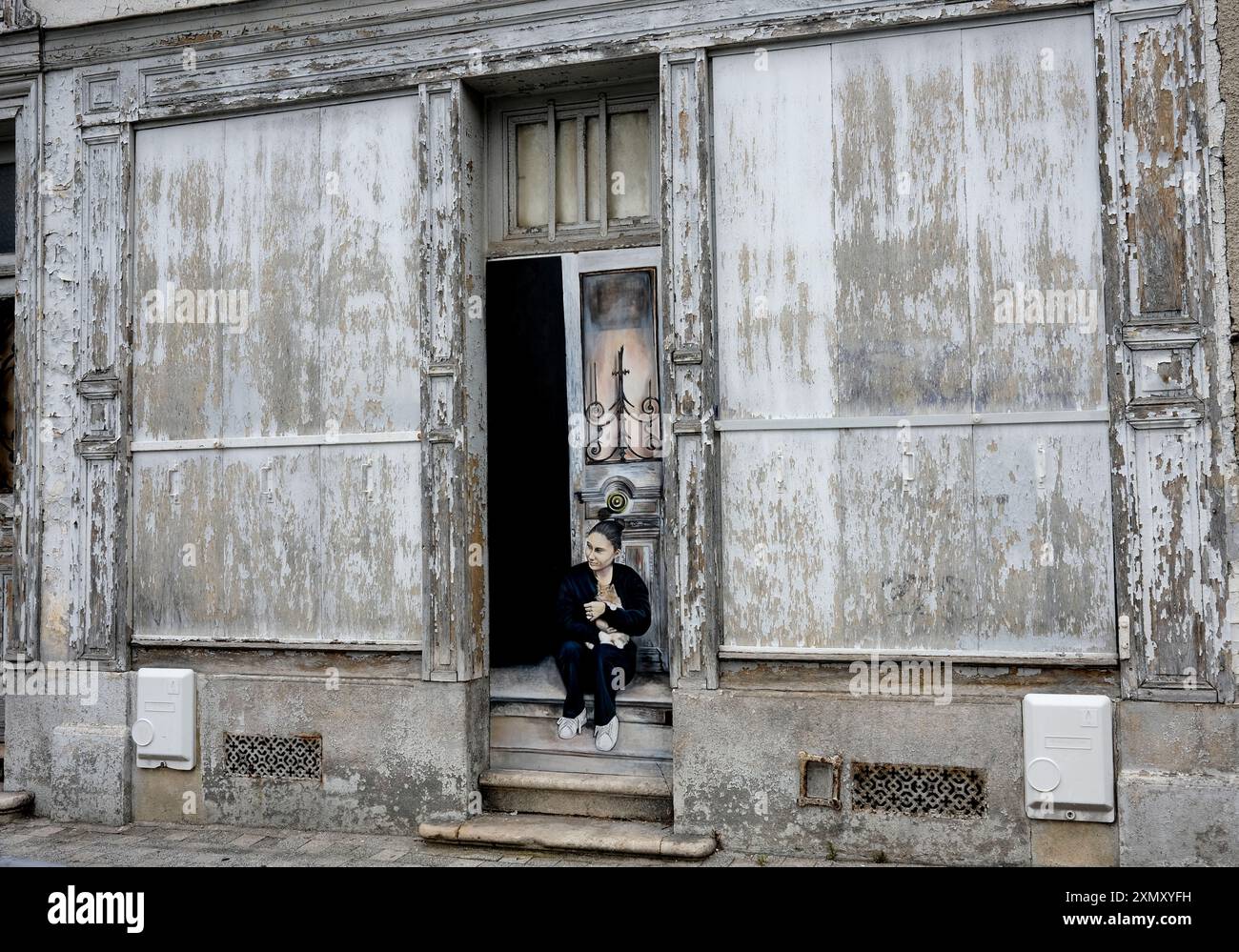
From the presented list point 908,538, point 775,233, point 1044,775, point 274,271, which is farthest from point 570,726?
point 274,271

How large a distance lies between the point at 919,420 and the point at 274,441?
318 cm

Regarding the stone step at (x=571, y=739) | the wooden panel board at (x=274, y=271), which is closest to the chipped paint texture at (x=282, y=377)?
the wooden panel board at (x=274, y=271)

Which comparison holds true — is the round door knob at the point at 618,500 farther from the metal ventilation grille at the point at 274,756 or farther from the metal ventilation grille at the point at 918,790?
the metal ventilation grille at the point at 274,756

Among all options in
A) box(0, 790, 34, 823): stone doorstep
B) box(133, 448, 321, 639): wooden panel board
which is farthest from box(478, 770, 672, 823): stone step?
box(0, 790, 34, 823): stone doorstep

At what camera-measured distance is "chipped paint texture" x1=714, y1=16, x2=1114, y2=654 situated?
4.62 m

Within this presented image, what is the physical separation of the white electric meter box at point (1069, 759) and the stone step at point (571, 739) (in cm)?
165

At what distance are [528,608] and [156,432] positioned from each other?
2.21 metres

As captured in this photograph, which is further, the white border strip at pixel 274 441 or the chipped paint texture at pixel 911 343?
the white border strip at pixel 274 441

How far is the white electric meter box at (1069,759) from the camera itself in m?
4.43

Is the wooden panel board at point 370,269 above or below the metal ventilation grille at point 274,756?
above

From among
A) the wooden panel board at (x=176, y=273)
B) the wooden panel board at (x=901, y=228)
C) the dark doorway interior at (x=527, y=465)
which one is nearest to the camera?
the wooden panel board at (x=901, y=228)

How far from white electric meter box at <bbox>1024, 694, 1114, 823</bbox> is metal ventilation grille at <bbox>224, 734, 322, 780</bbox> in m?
3.33

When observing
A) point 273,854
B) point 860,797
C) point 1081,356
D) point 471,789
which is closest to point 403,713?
point 471,789

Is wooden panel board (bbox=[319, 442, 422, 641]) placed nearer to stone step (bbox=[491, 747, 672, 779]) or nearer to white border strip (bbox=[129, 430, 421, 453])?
white border strip (bbox=[129, 430, 421, 453])
